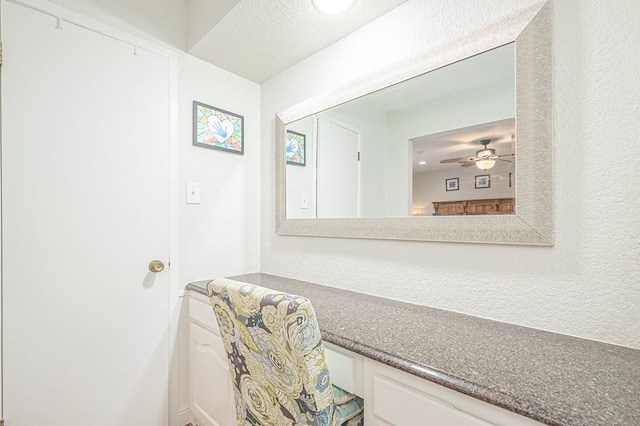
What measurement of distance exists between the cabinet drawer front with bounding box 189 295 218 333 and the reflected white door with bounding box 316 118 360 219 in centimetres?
76

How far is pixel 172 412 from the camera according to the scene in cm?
162

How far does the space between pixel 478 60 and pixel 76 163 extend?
174 cm

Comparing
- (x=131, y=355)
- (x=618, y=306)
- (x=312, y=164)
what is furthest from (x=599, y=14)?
(x=131, y=355)

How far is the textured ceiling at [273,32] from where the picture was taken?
136 centimetres

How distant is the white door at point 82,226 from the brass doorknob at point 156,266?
3 cm

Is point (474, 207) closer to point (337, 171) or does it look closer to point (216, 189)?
point (337, 171)

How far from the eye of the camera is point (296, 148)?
71.8 inches

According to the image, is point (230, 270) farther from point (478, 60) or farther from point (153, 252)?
point (478, 60)

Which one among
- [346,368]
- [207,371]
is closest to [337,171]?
[346,368]

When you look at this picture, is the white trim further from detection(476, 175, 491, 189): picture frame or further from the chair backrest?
detection(476, 175, 491, 189): picture frame

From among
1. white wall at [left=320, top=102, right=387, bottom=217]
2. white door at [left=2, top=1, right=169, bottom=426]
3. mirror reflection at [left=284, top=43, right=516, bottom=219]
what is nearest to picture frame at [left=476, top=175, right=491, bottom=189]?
mirror reflection at [left=284, top=43, right=516, bottom=219]

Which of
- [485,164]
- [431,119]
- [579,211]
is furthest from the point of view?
[431,119]

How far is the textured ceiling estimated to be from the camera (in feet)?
4.45

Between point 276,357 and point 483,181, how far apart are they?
36.6 inches
